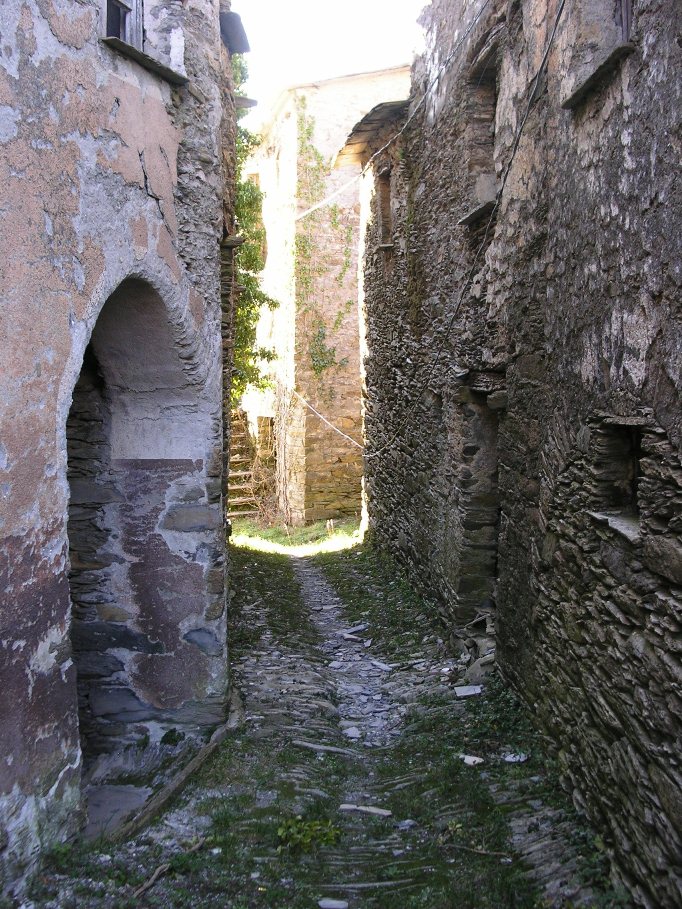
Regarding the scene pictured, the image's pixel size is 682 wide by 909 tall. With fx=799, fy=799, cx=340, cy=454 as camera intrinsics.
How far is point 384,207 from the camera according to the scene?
31.3 ft

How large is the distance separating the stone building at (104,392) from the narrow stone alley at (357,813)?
1.32 ft

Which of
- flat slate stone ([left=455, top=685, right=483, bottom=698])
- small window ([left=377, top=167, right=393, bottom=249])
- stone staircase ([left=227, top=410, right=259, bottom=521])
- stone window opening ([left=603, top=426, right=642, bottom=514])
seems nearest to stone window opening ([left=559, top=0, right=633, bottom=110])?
stone window opening ([left=603, top=426, right=642, bottom=514])

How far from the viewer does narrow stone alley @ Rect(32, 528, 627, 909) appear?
3174 millimetres

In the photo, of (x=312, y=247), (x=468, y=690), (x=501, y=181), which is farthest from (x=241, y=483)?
(x=501, y=181)

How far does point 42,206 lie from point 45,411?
79 cm

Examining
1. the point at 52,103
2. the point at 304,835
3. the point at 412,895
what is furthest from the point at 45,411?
the point at 412,895

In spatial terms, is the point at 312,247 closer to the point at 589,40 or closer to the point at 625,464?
the point at 589,40

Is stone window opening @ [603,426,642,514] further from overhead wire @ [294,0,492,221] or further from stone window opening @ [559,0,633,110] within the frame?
overhead wire @ [294,0,492,221]

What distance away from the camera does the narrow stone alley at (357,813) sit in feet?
10.4

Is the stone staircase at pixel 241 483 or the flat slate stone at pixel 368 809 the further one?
the stone staircase at pixel 241 483

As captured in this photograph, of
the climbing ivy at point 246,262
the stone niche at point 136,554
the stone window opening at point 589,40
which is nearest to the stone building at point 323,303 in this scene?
the climbing ivy at point 246,262

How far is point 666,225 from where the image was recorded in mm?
2932

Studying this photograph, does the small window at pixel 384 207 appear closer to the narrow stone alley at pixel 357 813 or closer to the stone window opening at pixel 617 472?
the narrow stone alley at pixel 357 813

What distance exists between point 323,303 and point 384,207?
4.10 metres
